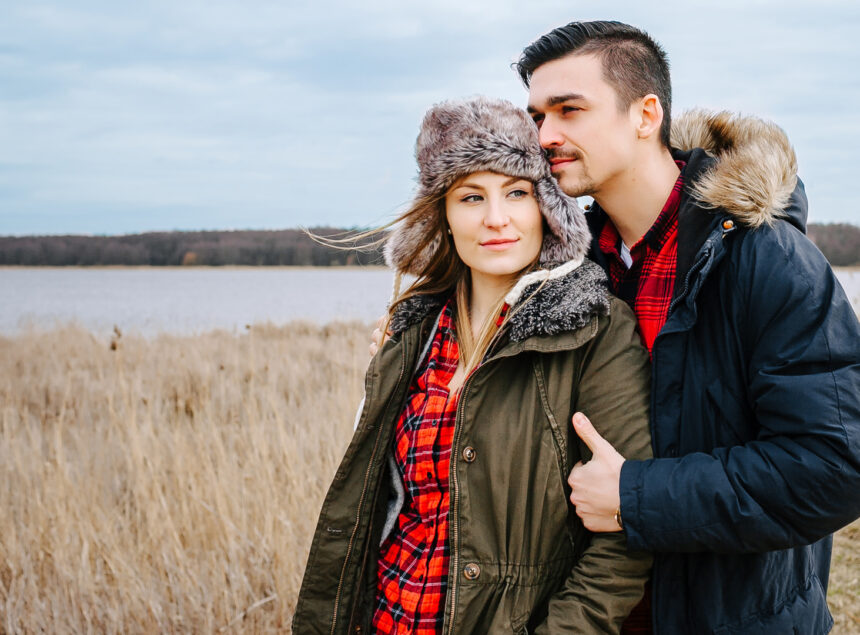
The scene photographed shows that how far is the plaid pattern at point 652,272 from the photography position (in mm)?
2166

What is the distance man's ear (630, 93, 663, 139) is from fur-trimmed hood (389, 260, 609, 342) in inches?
23.5

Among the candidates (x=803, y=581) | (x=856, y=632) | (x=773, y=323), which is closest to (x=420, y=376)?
(x=773, y=323)

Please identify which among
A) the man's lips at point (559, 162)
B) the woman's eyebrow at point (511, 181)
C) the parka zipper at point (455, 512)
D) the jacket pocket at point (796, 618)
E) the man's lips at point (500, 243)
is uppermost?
the man's lips at point (559, 162)

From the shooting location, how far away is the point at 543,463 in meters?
1.91

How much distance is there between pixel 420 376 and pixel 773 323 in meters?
1.11

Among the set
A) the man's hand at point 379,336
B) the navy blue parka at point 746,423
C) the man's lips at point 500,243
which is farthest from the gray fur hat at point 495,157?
the man's hand at point 379,336

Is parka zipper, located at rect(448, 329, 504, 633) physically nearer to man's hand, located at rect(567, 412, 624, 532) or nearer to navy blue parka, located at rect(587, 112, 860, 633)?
man's hand, located at rect(567, 412, 624, 532)

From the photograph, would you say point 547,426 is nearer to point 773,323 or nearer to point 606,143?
point 773,323

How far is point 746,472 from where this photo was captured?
170 cm

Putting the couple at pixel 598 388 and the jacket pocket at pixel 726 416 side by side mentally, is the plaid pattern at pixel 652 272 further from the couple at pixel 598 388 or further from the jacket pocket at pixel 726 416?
the jacket pocket at pixel 726 416

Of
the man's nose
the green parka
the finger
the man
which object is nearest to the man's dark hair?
the man's nose

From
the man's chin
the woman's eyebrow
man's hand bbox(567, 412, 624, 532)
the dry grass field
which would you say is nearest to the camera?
man's hand bbox(567, 412, 624, 532)

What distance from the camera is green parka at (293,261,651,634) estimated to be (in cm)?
186

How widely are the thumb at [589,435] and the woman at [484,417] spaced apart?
44 millimetres
